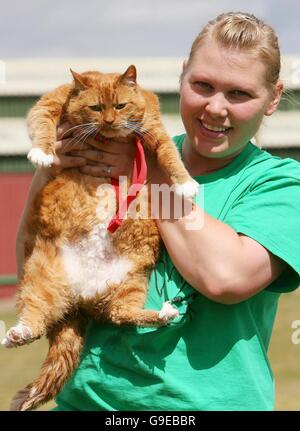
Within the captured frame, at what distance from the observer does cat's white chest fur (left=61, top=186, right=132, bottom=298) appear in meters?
2.50

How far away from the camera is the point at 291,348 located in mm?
7711

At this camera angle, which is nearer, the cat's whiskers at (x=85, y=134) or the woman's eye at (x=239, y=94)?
the woman's eye at (x=239, y=94)

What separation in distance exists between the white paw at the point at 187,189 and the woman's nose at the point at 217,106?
23cm

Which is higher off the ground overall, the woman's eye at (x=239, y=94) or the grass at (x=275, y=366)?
the woman's eye at (x=239, y=94)

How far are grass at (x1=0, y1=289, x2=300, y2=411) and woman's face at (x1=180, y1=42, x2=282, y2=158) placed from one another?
10.8ft

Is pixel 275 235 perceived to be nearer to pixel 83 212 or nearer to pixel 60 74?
pixel 83 212

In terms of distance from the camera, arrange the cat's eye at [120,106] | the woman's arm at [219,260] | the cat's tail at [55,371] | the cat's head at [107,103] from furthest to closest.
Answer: the cat's eye at [120,106] < the cat's head at [107,103] < the cat's tail at [55,371] < the woman's arm at [219,260]

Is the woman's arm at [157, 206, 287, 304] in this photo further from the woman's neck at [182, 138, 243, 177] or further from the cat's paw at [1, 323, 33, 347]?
the cat's paw at [1, 323, 33, 347]

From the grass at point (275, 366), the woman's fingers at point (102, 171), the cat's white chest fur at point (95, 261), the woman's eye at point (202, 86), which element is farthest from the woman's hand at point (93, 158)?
the grass at point (275, 366)

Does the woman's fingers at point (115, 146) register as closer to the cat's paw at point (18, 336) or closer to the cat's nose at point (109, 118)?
the cat's nose at point (109, 118)

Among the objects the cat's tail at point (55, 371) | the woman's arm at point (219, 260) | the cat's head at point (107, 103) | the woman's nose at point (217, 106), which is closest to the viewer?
the woman's arm at point (219, 260)

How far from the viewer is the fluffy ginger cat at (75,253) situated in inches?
94.7

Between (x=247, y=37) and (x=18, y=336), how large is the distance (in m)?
1.14
